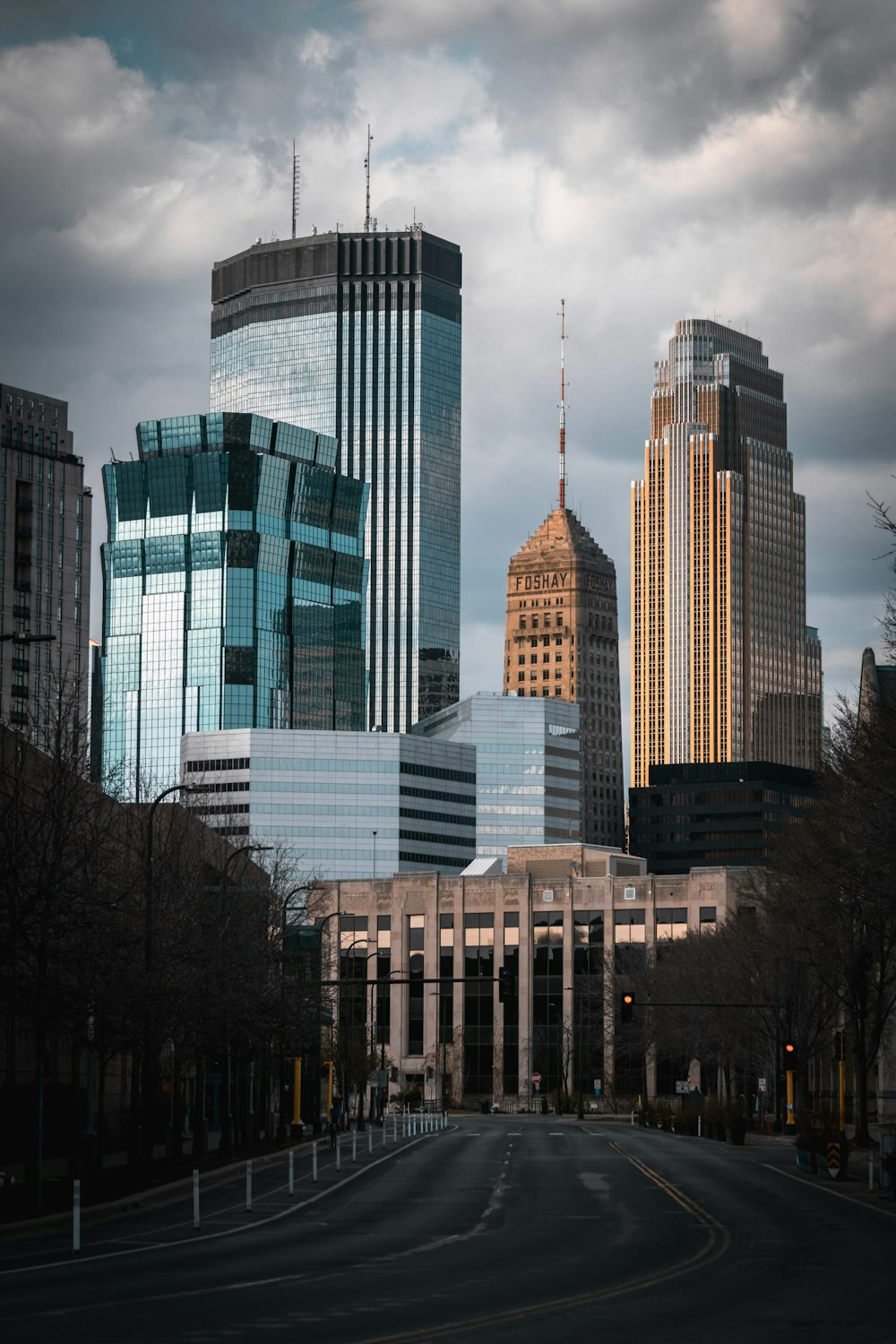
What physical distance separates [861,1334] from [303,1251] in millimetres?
12413

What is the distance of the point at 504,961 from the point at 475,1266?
14042cm

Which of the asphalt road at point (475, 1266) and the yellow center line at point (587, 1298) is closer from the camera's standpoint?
the yellow center line at point (587, 1298)

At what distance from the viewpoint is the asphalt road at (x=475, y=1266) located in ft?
72.2

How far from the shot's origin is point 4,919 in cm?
4306

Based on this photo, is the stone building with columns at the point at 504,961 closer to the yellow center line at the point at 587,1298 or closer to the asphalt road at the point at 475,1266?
the asphalt road at the point at 475,1266

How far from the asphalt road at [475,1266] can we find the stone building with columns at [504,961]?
4340 inches

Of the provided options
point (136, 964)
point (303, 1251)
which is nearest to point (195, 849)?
point (136, 964)

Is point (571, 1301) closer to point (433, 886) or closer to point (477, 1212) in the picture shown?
point (477, 1212)

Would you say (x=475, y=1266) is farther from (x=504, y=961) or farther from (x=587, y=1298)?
(x=504, y=961)

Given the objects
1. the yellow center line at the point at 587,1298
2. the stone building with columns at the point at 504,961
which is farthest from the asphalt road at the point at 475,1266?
the stone building with columns at the point at 504,961

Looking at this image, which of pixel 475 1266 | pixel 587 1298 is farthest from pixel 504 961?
pixel 587 1298

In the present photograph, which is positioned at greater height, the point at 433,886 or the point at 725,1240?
the point at 433,886

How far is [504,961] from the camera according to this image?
16812 centimetres

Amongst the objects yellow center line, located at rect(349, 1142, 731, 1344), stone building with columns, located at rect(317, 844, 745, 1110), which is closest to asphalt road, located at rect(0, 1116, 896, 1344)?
yellow center line, located at rect(349, 1142, 731, 1344)
